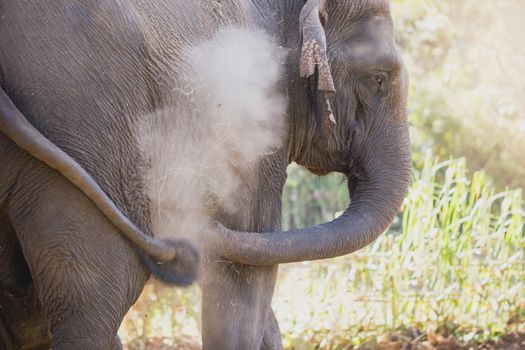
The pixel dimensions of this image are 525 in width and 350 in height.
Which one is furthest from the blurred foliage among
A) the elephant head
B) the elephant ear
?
the elephant ear

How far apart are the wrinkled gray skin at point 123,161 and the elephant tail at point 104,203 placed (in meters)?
0.05

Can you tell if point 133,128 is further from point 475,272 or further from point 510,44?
point 510,44

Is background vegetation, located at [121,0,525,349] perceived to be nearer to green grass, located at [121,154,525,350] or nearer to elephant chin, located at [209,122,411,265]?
green grass, located at [121,154,525,350]

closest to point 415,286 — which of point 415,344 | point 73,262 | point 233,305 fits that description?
point 415,344

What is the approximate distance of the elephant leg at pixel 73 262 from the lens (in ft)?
12.3

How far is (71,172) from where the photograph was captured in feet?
12.1

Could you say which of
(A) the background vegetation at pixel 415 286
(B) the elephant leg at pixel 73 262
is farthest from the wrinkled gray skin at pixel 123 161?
(A) the background vegetation at pixel 415 286

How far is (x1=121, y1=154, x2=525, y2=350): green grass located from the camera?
22.3 feet

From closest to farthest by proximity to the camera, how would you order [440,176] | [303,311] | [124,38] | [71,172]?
[71,172] < [124,38] < [303,311] < [440,176]

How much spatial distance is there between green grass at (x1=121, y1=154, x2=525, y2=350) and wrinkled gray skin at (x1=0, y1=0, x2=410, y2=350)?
1912 millimetres

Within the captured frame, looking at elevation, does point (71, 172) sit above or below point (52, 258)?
above

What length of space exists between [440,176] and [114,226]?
6638mm

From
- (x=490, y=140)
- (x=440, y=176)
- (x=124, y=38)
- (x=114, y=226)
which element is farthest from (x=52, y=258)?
(x=490, y=140)

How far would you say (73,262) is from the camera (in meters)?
3.80
